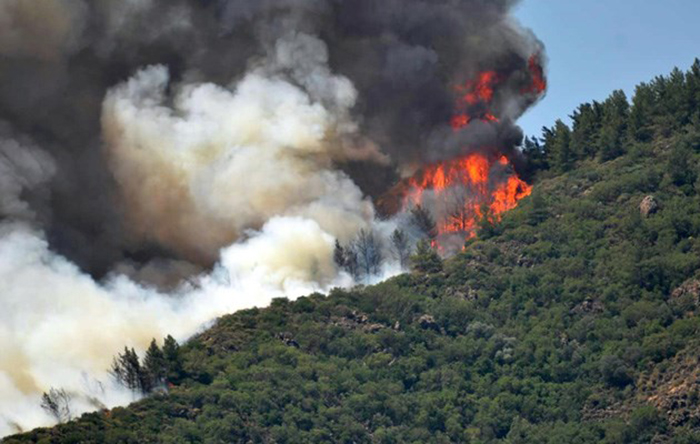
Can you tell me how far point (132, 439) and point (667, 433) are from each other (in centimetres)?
4418

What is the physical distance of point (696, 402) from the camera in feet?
655

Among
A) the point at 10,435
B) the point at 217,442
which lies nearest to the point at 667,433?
the point at 217,442

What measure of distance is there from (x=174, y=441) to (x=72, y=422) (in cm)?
856

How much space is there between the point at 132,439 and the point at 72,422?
531cm

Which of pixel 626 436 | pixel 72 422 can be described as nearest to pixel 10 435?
pixel 72 422

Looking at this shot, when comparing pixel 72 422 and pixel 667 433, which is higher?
pixel 72 422

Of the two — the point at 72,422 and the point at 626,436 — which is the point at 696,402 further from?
the point at 72,422

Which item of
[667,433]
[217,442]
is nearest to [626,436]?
[667,433]

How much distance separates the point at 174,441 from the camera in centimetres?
19862

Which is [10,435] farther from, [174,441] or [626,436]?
[626,436]

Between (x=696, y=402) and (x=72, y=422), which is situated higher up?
(x=72, y=422)

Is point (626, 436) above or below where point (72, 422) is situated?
below

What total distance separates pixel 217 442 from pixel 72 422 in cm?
1209

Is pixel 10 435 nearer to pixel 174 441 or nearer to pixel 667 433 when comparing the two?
pixel 174 441
